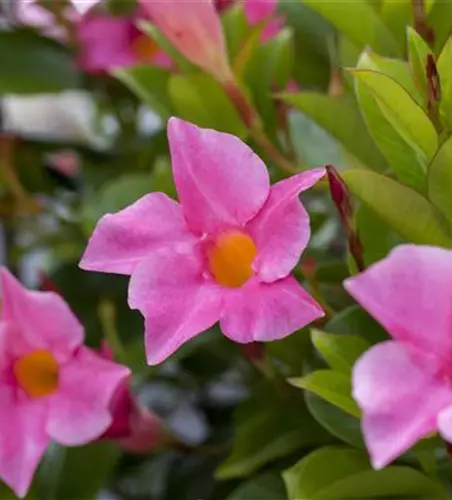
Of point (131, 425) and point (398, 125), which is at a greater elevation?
point (398, 125)

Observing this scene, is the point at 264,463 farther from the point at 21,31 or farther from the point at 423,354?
the point at 21,31

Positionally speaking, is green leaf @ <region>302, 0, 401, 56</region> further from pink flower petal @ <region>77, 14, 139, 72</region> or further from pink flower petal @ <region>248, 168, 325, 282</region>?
pink flower petal @ <region>77, 14, 139, 72</region>

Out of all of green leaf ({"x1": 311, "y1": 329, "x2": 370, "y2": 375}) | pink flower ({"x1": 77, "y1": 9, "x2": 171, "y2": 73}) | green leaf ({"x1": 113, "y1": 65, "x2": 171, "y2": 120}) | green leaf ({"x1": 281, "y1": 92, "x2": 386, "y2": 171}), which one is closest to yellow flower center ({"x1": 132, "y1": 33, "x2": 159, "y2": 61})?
pink flower ({"x1": 77, "y1": 9, "x2": 171, "y2": 73})

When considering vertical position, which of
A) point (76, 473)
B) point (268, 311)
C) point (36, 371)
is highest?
point (268, 311)

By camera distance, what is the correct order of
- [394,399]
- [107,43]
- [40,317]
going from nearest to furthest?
[394,399] → [40,317] → [107,43]

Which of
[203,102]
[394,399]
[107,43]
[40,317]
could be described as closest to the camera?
[394,399]

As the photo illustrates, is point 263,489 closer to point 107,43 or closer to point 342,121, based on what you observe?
point 342,121

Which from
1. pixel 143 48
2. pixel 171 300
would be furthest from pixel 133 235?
pixel 143 48
